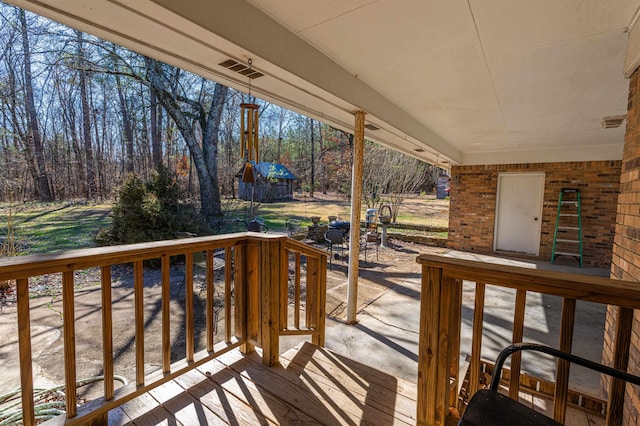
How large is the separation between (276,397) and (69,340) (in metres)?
1.12

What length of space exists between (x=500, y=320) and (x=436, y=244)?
4841 mm

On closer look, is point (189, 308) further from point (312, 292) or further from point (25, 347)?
point (312, 292)

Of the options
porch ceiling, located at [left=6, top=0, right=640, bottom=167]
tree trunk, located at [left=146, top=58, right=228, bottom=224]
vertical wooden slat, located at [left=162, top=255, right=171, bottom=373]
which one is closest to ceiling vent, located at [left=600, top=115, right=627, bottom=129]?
porch ceiling, located at [left=6, top=0, right=640, bottom=167]

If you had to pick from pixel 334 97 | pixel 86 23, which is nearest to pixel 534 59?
pixel 334 97

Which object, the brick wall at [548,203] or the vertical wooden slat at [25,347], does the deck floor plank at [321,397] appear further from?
the brick wall at [548,203]

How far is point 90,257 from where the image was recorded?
4.44 feet

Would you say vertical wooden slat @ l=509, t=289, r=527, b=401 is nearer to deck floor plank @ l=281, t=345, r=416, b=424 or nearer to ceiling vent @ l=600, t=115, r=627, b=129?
deck floor plank @ l=281, t=345, r=416, b=424

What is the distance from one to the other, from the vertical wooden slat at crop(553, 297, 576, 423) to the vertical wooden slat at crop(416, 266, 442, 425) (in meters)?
0.46

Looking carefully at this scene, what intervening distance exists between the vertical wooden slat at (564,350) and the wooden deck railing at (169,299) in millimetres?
1525

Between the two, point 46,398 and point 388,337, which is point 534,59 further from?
point 46,398

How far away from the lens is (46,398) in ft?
6.95

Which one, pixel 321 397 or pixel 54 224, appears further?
pixel 54 224

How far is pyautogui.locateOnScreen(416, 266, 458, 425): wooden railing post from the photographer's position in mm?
1361

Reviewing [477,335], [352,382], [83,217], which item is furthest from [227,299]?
[83,217]
